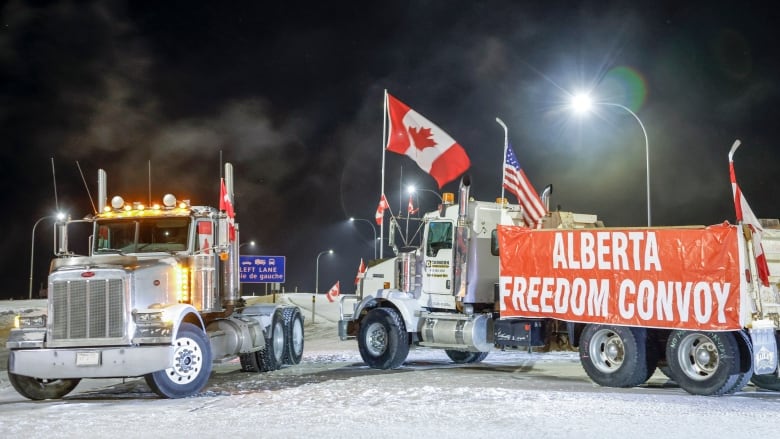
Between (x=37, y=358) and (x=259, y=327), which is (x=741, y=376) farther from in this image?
(x=37, y=358)

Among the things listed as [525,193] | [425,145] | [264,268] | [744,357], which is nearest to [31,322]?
[525,193]

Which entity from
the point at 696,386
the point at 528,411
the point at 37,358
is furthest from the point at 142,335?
the point at 696,386

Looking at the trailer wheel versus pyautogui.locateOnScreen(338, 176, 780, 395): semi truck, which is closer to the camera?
pyautogui.locateOnScreen(338, 176, 780, 395): semi truck

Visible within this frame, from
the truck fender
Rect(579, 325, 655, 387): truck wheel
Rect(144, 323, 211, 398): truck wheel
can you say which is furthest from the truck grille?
Rect(579, 325, 655, 387): truck wheel

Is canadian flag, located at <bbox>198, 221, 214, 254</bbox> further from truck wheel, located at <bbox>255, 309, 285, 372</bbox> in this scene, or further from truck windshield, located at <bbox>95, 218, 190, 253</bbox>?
truck wheel, located at <bbox>255, 309, 285, 372</bbox>

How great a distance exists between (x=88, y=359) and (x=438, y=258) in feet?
26.4

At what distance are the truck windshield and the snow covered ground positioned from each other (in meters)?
2.61

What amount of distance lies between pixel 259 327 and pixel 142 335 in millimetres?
4748

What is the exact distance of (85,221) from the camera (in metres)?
16.5

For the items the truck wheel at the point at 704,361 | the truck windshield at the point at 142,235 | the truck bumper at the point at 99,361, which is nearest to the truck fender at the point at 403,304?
the truck windshield at the point at 142,235

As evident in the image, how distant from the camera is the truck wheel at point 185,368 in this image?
13883 millimetres

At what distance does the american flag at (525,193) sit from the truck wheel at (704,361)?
16.4ft

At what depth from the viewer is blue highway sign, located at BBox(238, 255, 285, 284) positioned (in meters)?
33.3

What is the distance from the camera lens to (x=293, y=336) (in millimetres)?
20125
